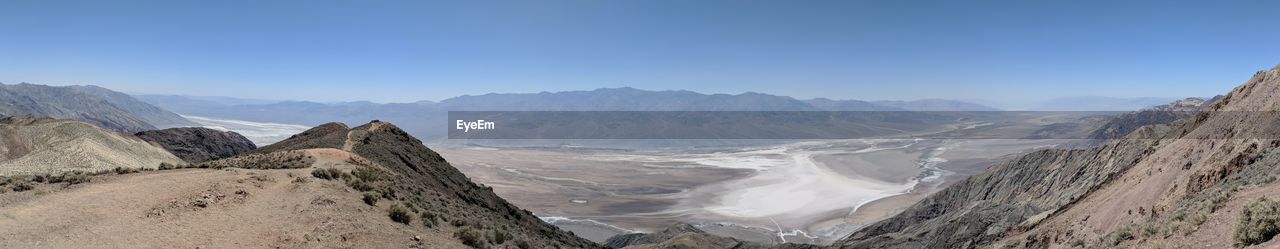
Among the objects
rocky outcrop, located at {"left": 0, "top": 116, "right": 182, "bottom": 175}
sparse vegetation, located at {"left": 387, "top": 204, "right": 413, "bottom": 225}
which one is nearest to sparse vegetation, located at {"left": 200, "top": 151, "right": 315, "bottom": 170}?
sparse vegetation, located at {"left": 387, "top": 204, "right": 413, "bottom": 225}

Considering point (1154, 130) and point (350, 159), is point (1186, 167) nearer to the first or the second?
point (1154, 130)

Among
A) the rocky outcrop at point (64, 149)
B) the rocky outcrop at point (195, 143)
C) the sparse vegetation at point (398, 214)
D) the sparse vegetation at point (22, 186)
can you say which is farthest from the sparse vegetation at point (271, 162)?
the rocky outcrop at point (195, 143)

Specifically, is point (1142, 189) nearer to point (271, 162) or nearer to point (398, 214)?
point (398, 214)

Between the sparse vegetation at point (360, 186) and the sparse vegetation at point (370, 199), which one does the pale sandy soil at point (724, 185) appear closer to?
the sparse vegetation at point (360, 186)

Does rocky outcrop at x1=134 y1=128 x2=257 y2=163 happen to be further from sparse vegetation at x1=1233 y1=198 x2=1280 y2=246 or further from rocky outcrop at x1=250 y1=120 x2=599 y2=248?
sparse vegetation at x1=1233 y1=198 x2=1280 y2=246

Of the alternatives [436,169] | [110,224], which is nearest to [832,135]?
[436,169]

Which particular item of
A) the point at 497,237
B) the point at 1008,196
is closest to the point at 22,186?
the point at 497,237
